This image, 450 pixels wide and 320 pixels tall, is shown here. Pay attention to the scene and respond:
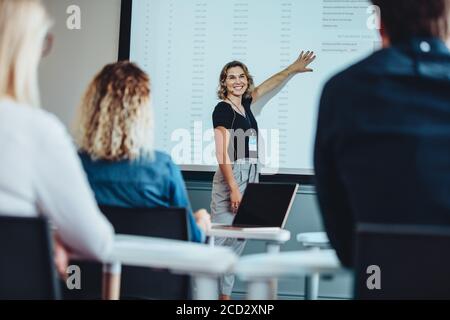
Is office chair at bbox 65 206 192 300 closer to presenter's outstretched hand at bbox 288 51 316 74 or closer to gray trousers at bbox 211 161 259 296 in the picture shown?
gray trousers at bbox 211 161 259 296

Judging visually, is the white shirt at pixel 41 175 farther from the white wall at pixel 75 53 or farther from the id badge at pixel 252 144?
the white wall at pixel 75 53

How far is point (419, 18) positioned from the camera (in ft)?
5.41

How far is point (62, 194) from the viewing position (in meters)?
1.48

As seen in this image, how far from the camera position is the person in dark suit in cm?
150

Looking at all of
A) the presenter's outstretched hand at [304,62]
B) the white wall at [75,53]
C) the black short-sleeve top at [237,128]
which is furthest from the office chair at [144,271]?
the white wall at [75,53]

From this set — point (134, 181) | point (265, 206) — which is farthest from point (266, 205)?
point (134, 181)

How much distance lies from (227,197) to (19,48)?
329cm

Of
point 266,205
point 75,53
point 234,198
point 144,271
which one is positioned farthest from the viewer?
point 75,53

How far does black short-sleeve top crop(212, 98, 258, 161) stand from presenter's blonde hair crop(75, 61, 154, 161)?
84.8 inches

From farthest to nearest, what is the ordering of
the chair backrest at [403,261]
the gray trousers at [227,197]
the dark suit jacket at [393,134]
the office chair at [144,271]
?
the gray trousers at [227,197] < the office chair at [144,271] < the dark suit jacket at [393,134] < the chair backrest at [403,261]

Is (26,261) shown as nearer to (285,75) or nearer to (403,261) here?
(403,261)

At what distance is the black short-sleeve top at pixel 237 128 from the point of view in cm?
478

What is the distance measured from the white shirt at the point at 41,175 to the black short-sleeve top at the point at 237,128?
3.28 metres
